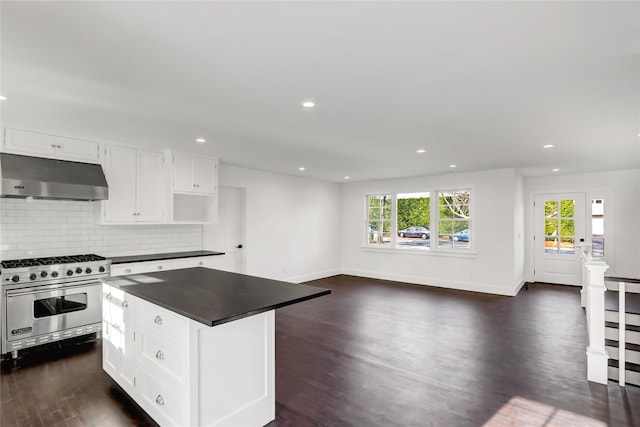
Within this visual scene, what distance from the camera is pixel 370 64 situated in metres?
2.18

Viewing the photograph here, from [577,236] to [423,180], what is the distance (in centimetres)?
333

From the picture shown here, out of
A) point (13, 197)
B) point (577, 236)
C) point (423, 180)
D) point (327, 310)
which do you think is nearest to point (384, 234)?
point (423, 180)

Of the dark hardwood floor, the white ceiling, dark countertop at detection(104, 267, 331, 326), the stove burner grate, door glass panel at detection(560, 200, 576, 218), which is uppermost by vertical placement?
the white ceiling

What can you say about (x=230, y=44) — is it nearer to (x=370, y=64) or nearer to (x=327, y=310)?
(x=370, y=64)

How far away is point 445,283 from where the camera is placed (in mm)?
7090

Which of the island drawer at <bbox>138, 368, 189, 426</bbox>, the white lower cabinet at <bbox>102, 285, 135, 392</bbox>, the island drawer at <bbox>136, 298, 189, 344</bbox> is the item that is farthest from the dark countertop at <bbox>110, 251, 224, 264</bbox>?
the island drawer at <bbox>138, 368, 189, 426</bbox>

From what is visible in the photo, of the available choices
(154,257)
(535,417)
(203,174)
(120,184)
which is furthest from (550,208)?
(120,184)

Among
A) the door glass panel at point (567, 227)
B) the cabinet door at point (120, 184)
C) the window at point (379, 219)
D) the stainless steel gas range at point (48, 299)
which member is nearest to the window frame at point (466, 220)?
the window at point (379, 219)

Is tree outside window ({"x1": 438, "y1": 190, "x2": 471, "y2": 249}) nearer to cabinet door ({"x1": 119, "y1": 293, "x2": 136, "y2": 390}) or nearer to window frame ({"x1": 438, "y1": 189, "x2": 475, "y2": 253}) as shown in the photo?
window frame ({"x1": 438, "y1": 189, "x2": 475, "y2": 253})

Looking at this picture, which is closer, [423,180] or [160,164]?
[160,164]

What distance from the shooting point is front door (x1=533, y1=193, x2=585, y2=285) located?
7.09m

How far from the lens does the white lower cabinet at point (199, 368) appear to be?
Result: 2.02 metres

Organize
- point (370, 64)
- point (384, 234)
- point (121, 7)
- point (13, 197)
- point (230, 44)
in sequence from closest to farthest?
point (121, 7) < point (230, 44) < point (370, 64) < point (13, 197) < point (384, 234)

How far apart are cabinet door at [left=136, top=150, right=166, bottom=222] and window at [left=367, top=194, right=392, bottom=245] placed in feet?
16.5
